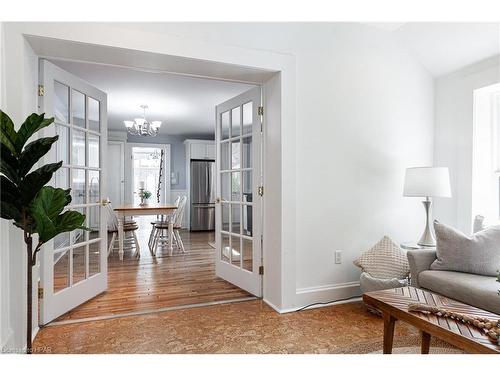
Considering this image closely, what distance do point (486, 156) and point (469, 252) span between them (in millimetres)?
1338

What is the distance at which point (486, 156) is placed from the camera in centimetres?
319

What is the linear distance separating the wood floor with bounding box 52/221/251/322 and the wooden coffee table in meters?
1.58

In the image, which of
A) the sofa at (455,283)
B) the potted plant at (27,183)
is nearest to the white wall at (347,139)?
the sofa at (455,283)

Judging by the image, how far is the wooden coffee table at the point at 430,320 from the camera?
53.4 inches

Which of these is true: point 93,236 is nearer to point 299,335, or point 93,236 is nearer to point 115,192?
point 299,335

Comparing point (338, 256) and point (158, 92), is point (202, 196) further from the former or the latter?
point (338, 256)

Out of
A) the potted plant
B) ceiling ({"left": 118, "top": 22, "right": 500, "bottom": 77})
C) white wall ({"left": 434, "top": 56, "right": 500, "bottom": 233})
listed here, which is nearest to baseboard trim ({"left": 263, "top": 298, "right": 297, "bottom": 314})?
the potted plant

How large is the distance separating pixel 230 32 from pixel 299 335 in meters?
2.38

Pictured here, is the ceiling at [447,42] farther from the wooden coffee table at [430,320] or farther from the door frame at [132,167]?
the door frame at [132,167]

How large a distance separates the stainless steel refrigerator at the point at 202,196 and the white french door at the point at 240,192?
3962mm

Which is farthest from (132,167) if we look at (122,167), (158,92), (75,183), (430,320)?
(430,320)

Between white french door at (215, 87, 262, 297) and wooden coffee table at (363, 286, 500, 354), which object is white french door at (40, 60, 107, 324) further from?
wooden coffee table at (363, 286, 500, 354)

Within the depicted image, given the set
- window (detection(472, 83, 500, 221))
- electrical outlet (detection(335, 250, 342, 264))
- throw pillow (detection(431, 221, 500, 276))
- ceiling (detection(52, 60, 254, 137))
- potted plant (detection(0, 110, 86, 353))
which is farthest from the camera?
ceiling (detection(52, 60, 254, 137))

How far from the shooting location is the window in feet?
10.3
